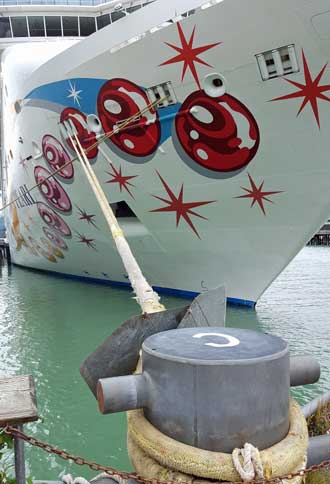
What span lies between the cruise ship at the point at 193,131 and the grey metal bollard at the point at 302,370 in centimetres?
575

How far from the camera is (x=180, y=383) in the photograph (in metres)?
2.06

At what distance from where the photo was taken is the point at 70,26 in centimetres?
2031

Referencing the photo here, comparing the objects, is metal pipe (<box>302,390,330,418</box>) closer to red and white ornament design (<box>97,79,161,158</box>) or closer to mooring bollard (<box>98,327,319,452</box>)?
mooring bollard (<box>98,327,319,452</box>)

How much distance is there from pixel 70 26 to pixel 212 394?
21.4 m

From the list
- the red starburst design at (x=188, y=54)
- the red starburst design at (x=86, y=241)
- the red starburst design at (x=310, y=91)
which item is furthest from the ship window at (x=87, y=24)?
the red starburst design at (x=310, y=91)

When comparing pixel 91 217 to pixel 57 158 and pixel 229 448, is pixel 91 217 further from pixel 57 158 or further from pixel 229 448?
pixel 229 448

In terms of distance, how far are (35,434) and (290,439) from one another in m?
3.78

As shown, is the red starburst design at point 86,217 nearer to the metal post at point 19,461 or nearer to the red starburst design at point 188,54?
the red starburst design at point 188,54

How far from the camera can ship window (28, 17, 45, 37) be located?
21016mm

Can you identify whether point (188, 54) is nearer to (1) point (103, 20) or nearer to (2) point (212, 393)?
(2) point (212, 393)

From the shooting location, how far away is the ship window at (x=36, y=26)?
2102 centimetres

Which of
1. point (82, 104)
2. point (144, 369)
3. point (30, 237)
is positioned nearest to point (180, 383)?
point (144, 369)

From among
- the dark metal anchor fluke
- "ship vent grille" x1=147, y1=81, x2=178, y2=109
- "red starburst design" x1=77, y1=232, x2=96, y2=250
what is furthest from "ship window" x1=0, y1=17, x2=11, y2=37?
the dark metal anchor fluke

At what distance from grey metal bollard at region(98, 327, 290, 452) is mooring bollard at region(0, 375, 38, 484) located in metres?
0.35
